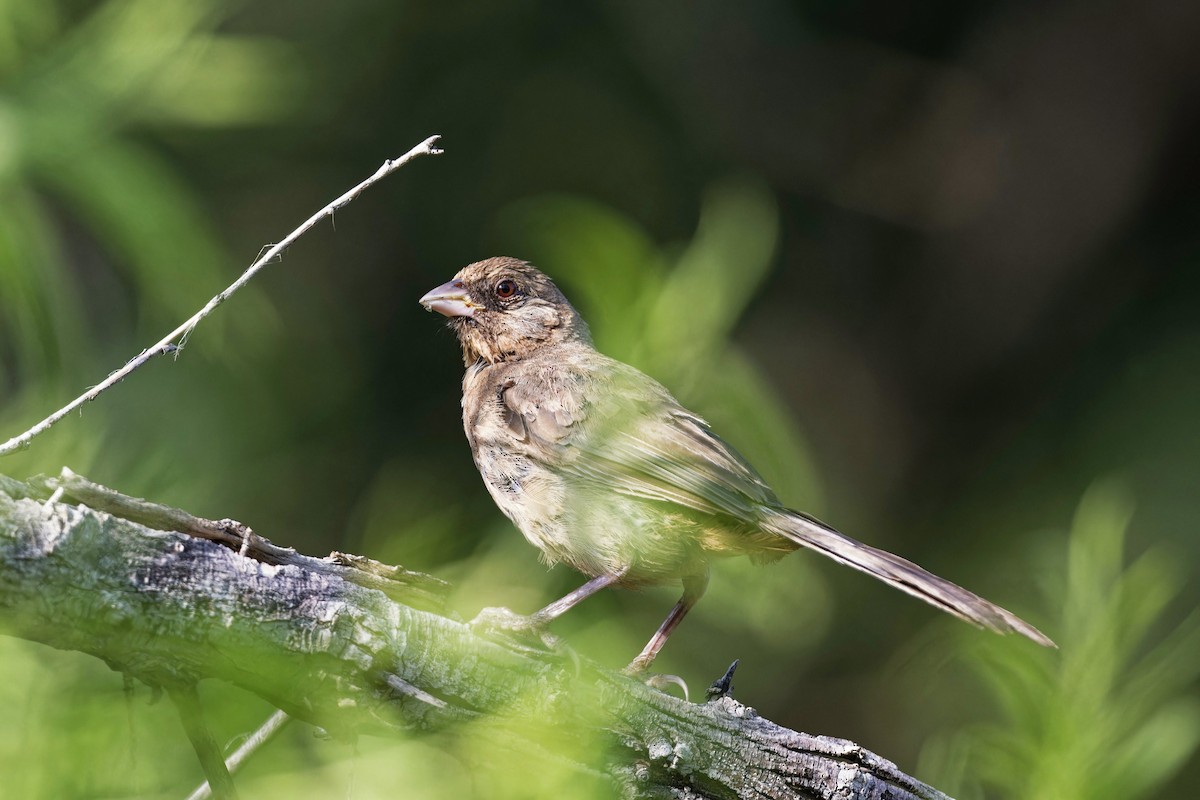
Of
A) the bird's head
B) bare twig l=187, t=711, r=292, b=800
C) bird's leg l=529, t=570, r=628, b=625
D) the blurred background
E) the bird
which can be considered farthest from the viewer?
the bird's head

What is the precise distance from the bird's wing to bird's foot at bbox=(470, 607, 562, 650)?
2.39ft

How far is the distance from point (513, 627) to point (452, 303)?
7.40ft

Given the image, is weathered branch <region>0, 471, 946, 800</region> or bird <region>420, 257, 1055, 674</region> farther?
bird <region>420, 257, 1055, 674</region>

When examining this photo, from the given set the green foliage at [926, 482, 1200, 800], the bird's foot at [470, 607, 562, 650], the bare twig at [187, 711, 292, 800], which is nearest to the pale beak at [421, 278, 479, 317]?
the bird's foot at [470, 607, 562, 650]

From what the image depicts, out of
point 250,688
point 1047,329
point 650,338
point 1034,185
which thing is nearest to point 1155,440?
point 1047,329

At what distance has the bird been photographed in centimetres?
361

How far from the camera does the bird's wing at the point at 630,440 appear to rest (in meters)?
3.65

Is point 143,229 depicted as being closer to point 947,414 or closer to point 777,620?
point 777,620

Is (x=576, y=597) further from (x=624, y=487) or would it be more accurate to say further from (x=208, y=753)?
(x=208, y=753)

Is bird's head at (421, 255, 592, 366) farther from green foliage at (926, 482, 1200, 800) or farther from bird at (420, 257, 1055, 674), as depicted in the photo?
green foliage at (926, 482, 1200, 800)

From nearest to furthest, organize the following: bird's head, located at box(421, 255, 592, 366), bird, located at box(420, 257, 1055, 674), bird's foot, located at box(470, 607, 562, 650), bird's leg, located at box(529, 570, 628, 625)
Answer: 1. bird's foot, located at box(470, 607, 562, 650)
2. bird's leg, located at box(529, 570, 628, 625)
3. bird, located at box(420, 257, 1055, 674)
4. bird's head, located at box(421, 255, 592, 366)

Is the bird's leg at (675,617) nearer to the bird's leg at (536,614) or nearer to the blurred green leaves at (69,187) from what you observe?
the bird's leg at (536,614)

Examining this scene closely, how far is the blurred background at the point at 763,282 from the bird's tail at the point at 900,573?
48 centimetres

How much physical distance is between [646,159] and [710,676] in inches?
135
